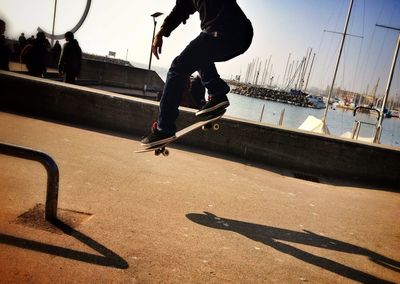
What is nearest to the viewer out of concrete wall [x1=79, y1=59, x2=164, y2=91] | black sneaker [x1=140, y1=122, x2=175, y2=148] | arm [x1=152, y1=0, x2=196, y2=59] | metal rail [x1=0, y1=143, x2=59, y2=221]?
metal rail [x1=0, y1=143, x2=59, y2=221]

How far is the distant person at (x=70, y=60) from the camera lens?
35.2 ft

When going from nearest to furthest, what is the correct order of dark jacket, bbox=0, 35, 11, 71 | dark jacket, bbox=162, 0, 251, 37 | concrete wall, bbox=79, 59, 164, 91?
1. dark jacket, bbox=162, 0, 251, 37
2. dark jacket, bbox=0, 35, 11, 71
3. concrete wall, bbox=79, 59, 164, 91

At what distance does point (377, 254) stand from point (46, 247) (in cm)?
340

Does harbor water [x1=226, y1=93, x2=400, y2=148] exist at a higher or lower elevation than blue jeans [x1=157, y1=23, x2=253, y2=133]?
lower

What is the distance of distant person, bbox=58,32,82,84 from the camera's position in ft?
35.2

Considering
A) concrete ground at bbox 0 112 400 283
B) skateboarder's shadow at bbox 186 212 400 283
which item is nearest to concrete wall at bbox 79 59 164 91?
concrete ground at bbox 0 112 400 283

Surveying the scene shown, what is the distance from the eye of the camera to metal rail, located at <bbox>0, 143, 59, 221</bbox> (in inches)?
113

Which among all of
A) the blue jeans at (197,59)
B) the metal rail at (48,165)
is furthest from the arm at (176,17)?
the metal rail at (48,165)

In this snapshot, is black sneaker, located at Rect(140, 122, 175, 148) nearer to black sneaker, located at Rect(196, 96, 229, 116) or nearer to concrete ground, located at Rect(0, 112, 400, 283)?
black sneaker, located at Rect(196, 96, 229, 116)

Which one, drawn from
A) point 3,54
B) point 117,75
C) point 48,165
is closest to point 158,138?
point 48,165

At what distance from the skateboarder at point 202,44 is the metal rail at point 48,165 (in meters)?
1.28

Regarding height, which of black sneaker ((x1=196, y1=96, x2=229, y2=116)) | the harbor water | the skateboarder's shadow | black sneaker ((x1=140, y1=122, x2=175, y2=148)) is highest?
black sneaker ((x1=196, y1=96, x2=229, y2=116))

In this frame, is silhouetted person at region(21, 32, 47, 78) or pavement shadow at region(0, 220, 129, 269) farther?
silhouetted person at region(21, 32, 47, 78)

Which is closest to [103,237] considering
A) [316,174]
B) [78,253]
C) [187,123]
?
[78,253]
